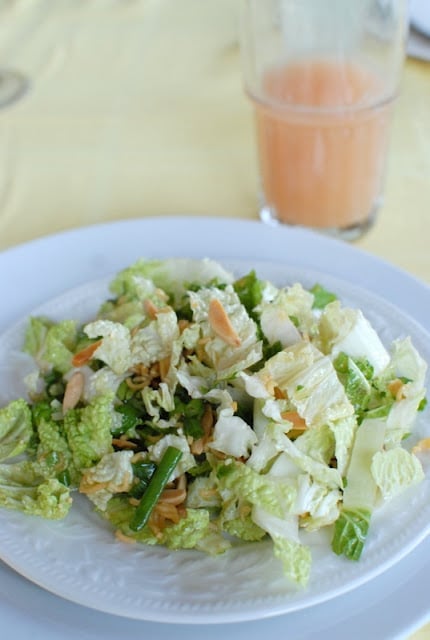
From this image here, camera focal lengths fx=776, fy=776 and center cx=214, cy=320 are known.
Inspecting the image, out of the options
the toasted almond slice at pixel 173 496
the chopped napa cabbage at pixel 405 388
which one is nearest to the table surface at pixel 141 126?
the chopped napa cabbage at pixel 405 388

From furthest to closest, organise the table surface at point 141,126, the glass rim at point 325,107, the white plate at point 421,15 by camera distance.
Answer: the white plate at point 421,15 < the table surface at point 141,126 < the glass rim at point 325,107

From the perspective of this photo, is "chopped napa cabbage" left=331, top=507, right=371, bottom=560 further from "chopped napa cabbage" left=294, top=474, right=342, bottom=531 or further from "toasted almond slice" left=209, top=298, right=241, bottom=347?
"toasted almond slice" left=209, top=298, right=241, bottom=347

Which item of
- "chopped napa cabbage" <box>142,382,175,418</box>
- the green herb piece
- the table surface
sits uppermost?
"chopped napa cabbage" <box>142,382,175,418</box>

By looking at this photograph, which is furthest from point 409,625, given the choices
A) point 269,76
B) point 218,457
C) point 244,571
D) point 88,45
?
point 88,45

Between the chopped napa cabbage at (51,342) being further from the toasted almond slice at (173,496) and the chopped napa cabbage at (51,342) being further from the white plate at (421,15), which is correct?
the white plate at (421,15)

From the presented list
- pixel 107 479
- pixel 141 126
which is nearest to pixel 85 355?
pixel 107 479

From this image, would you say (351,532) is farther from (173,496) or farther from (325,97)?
(325,97)

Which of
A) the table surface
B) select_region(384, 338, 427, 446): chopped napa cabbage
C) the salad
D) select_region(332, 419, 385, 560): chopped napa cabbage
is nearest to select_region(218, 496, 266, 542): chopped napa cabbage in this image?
the salad
